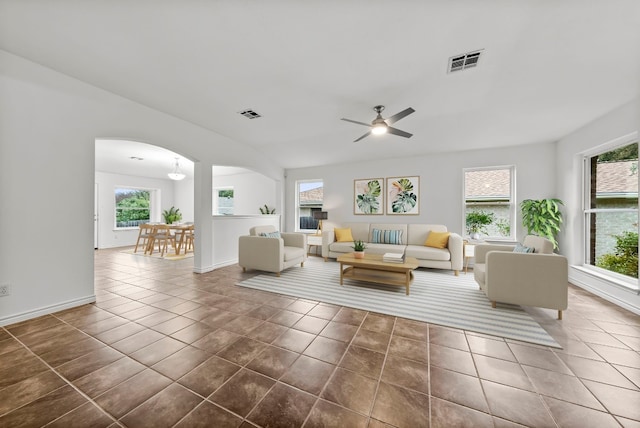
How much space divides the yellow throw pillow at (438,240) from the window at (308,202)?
10.1 ft

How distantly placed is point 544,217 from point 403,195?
257 centimetres

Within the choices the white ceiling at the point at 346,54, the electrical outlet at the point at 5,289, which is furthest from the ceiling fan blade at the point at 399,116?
the electrical outlet at the point at 5,289

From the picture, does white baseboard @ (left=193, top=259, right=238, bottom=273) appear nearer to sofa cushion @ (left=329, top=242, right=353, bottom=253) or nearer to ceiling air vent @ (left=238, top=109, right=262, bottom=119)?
sofa cushion @ (left=329, top=242, right=353, bottom=253)

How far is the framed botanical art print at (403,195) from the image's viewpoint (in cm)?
564

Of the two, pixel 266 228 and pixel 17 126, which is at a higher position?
pixel 17 126

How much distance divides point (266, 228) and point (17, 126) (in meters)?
3.56

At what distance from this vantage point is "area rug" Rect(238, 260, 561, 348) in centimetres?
244

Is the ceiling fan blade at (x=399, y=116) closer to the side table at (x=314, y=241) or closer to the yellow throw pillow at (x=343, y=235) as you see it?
the yellow throw pillow at (x=343, y=235)

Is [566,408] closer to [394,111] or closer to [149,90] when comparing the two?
[394,111]

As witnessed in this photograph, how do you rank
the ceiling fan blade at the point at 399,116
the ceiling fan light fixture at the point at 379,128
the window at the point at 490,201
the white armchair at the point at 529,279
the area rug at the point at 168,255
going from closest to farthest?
the white armchair at the point at 529,279
the ceiling fan blade at the point at 399,116
the ceiling fan light fixture at the point at 379,128
the window at the point at 490,201
the area rug at the point at 168,255

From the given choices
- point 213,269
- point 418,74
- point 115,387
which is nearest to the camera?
point 115,387

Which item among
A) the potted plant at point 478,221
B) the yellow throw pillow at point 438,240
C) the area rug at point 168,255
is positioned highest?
the potted plant at point 478,221

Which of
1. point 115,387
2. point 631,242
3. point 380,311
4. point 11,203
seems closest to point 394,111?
point 380,311

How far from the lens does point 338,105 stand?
348cm
